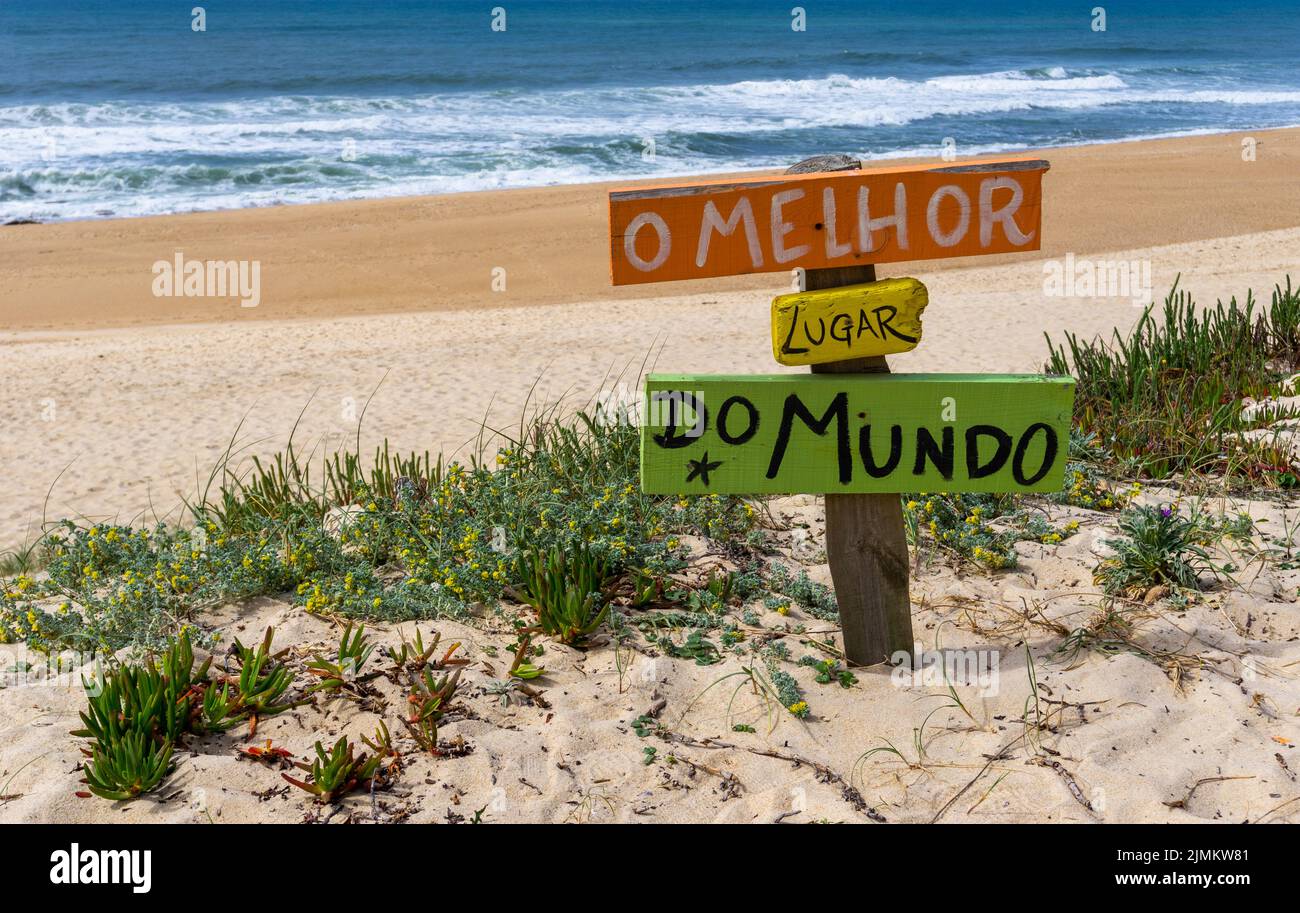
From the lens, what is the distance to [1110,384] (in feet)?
16.9

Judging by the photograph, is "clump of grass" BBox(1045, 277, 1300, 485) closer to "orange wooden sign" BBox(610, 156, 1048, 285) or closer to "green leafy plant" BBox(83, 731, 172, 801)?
"orange wooden sign" BBox(610, 156, 1048, 285)

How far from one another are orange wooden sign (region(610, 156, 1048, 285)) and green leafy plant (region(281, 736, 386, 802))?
1.39 m

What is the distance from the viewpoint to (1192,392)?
502cm

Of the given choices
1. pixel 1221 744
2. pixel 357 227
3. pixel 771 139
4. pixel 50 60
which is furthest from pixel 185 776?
pixel 50 60

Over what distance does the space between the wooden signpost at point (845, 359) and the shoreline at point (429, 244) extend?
8.74 meters

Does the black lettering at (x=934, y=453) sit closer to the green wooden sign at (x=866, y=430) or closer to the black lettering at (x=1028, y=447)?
the green wooden sign at (x=866, y=430)

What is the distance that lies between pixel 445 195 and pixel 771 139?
8672mm

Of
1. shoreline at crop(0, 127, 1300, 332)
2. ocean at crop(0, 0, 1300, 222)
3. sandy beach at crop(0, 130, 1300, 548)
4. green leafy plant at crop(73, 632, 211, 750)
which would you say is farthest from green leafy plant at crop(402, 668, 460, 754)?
ocean at crop(0, 0, 1300, 222)

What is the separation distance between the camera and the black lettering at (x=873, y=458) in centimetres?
306

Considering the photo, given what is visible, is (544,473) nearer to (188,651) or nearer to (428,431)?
(188,651)

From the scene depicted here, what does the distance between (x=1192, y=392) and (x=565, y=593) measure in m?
3.13

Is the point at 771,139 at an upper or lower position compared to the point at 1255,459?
upper

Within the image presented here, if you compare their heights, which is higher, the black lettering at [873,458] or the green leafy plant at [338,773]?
the black lettering at [873,458]

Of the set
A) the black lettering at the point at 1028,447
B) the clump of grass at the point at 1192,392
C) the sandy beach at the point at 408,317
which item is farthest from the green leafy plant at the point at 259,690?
the clump of grass at the point at 1192,392
